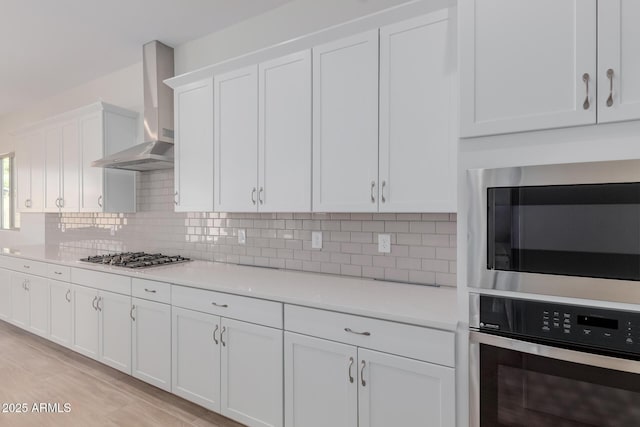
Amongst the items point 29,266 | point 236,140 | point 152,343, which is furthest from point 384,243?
point 29,266

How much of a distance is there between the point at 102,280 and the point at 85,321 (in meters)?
0.50

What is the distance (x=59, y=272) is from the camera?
3527mm

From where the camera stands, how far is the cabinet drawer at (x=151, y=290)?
8.48 ft

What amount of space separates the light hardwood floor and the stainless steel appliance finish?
1.69 m

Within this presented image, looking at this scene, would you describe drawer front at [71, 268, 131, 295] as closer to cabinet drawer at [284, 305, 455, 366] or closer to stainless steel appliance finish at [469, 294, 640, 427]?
cabinet drawer at [284, 305, 455, 366]

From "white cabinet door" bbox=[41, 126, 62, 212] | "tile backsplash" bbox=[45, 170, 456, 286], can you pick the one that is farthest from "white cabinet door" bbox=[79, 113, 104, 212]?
"white cabinet door" bbox=[41, 126, 62, 212]

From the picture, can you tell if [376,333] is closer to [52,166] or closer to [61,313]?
[61,313]

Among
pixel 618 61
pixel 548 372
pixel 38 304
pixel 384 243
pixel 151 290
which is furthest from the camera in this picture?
pixel 38 304

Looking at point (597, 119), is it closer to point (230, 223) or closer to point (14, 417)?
point (230, 223)

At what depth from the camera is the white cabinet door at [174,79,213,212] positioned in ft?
9.34

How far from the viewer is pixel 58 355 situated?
362 cm

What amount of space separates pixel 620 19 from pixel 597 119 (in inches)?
12.7

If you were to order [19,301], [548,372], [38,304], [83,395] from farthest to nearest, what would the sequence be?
[19,301] < [38,304] < [83,395] < [548,372]

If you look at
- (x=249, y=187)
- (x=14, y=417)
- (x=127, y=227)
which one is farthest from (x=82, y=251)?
(x=249, y=187)
